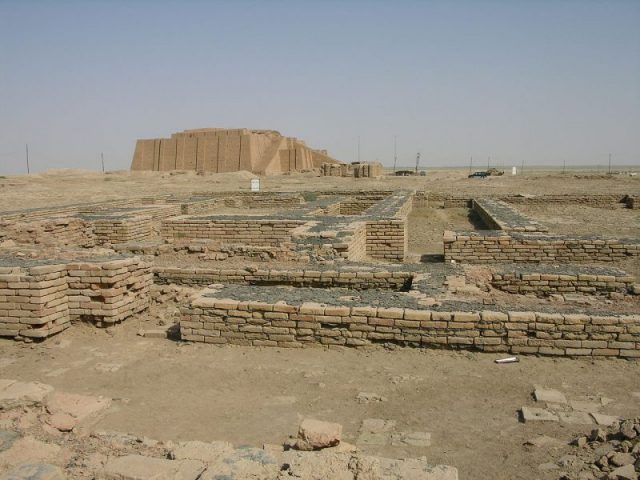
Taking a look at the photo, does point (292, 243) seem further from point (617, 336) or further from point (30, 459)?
point (30, 459)

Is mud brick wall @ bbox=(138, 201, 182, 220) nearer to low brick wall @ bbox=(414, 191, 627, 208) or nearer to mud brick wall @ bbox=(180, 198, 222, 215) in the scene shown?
mud brick wall @ bbox=(180, 198, 222, 215)

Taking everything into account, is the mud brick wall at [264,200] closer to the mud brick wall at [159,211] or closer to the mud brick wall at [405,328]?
the mud brick wall at [159,211]

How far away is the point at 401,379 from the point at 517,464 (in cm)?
130

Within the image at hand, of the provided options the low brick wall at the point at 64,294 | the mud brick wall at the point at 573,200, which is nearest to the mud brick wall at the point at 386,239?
the low brick wall at the point at 64,294

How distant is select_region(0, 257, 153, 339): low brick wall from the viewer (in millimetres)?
5254

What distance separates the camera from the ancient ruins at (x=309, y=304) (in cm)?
281

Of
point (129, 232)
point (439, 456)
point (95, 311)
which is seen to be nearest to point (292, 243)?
point (95, 311)

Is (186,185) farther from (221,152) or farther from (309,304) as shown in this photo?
(309,304)

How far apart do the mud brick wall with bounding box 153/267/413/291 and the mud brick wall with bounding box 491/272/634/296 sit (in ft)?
3.79

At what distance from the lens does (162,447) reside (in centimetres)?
283

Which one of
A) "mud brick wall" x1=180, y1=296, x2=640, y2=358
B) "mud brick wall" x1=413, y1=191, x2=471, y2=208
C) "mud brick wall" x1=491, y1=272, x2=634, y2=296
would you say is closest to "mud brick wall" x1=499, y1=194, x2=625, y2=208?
"mud brick wall" x1=413, y1=191, x2=471, y2=208

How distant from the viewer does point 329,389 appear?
13.6ft

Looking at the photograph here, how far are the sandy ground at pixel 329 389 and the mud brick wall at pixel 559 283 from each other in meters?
1.70

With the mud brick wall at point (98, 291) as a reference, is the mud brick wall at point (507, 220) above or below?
above
